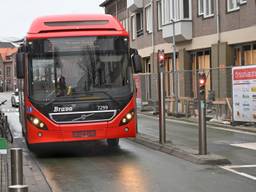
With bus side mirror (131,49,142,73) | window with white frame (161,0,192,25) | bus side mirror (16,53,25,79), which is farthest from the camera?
window with white frame (161,0,192,25)

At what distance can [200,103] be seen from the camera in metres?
12.1

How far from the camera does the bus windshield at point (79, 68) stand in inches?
503

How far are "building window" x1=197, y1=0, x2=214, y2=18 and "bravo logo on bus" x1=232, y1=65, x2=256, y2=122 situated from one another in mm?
9407

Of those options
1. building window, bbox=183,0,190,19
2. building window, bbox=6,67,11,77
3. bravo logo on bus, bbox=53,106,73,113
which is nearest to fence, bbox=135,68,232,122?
building window, bbox=183,0,190,19

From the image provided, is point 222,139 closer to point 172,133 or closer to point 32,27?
point 172,133

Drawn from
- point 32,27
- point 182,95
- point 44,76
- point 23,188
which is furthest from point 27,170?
point 182,95

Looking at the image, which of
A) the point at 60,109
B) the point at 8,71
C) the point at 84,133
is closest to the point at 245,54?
the point at 84,133

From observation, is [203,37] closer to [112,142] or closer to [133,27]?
[112,142]

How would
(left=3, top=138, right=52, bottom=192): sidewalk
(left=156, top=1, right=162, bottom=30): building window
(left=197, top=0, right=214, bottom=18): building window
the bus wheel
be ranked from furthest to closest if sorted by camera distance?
1. (left=156, top=1, right=162, bottom=30): building window
2. (left=197, top=0, right=214, bottom=18): building window
3. the bus wheel
4. (left=3, top=138, right=52, bottom=192): sidewalk

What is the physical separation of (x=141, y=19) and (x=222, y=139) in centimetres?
2749

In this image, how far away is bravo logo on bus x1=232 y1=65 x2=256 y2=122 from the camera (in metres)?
19.0

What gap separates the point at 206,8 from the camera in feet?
96.9

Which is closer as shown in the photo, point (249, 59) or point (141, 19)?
point (249, 59)

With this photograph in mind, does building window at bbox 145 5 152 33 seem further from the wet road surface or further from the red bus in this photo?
the red bus
